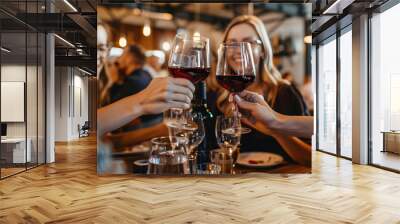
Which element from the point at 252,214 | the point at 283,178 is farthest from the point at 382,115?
the point at 252,214

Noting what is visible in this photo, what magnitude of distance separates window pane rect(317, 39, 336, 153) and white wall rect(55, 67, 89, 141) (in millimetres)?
9074

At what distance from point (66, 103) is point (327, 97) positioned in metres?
9.38

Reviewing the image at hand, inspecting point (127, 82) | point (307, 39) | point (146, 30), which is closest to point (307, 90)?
point (307, 39)

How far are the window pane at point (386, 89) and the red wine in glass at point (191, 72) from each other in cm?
667

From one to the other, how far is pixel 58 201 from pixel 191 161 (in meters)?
4.02

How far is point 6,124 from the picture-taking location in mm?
5871

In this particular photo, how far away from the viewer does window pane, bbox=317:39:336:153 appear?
923cm

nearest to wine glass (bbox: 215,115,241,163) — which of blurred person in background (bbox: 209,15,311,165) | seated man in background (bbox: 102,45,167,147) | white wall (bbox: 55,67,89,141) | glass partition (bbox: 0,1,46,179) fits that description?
blurred person in background (bbox: 209,15,311,165)

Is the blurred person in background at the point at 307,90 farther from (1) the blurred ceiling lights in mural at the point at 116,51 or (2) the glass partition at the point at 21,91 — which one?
(2) the glass partition at the point at 21,91

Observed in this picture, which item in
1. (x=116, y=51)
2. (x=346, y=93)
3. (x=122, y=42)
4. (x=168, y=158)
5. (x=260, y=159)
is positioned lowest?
(x=260, y=159)

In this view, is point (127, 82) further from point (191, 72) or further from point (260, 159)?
point (191, 72)

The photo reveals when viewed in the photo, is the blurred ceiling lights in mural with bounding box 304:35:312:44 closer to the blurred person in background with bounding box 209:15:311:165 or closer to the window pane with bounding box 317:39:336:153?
the blurred person in background with bounding box 209:15:311:165

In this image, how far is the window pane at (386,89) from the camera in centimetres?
655

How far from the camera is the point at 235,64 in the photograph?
0.54m
